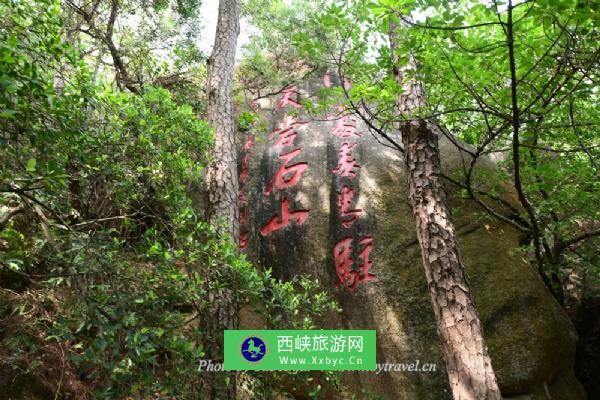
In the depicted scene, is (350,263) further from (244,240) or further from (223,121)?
(223,121)

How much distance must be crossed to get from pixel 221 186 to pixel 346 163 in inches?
102

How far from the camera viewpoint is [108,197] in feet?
10.3

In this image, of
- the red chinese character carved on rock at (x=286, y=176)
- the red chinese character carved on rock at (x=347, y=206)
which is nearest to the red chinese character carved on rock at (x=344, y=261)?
the red chinese character carved on rock at (x=347, y=206)

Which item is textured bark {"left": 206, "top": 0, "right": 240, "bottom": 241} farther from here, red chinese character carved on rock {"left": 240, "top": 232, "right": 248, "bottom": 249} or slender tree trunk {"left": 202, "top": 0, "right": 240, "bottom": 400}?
red chinese character carved on rock {"left": 240, "top": 232, "right": 248, "bottom": 249}

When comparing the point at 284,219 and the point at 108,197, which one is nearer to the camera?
the point at 108,197

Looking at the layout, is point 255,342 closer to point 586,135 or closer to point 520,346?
point 520,346

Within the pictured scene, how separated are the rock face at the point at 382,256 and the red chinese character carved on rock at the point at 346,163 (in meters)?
0.02

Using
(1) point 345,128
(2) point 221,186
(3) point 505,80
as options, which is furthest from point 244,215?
(3) point 505,80

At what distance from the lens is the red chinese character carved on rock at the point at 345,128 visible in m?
6.91

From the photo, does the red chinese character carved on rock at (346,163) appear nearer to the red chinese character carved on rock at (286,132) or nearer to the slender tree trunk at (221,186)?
the red chinese character carved on rock at (286,132)

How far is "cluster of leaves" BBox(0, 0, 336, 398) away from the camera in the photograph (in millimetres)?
2254

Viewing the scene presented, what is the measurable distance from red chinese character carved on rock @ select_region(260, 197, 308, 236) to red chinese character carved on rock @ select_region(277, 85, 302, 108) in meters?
2.74

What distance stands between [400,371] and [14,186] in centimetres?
443

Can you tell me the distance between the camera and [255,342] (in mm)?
3754
